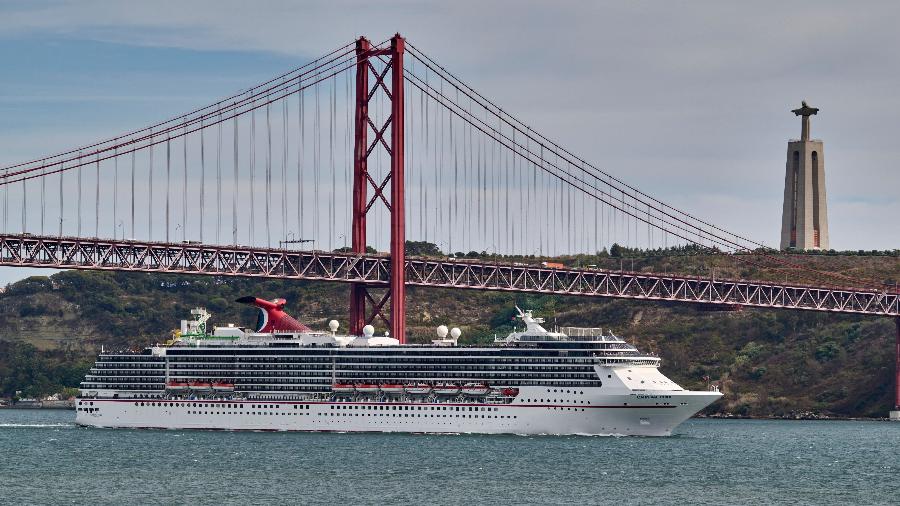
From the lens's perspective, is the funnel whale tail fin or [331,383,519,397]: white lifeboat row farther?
the funnel whale tail fin

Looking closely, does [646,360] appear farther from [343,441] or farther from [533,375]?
[343,441]

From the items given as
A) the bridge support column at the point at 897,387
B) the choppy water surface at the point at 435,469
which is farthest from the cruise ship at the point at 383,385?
the bridge support column at the point at 897,387

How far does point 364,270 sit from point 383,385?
568 inches

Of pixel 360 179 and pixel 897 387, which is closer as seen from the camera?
pixel 360 179

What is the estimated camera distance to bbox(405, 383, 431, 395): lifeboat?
3588 inches

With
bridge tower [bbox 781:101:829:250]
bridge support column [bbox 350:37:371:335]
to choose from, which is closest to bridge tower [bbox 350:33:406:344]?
bridge support column [bbox 350:37:371:335]

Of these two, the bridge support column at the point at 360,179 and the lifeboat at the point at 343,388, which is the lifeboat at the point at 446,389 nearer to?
the lifeboat at the point at 343,388

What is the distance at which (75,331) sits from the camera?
19625 centimetres

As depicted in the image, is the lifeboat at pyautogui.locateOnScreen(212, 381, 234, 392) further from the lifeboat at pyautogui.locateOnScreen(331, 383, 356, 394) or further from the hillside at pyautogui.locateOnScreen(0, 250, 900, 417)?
the hillside at pyautogui.locateOnScreen(0, 250, 900, 417)

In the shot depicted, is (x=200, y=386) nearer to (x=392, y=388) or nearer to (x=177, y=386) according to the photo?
(x=177, y=386)

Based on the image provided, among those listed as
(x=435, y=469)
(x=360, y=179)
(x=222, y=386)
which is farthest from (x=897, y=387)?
(x=435, y=469)

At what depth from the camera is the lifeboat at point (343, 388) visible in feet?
305

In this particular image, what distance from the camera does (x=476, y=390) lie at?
90.1 meters

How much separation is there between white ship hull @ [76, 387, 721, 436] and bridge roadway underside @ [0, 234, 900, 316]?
26.9 ft
